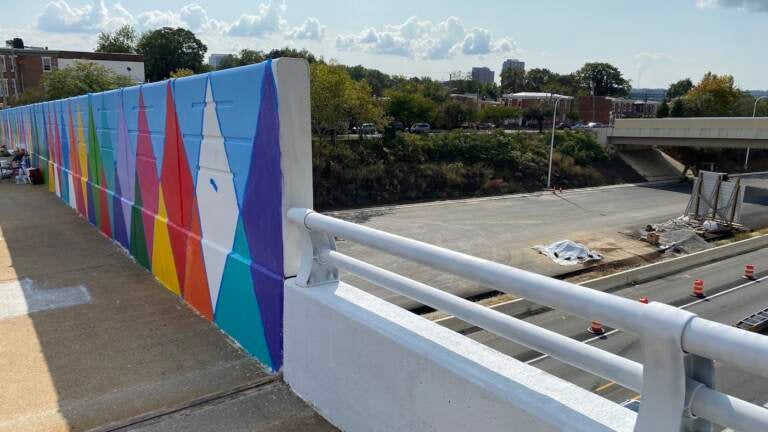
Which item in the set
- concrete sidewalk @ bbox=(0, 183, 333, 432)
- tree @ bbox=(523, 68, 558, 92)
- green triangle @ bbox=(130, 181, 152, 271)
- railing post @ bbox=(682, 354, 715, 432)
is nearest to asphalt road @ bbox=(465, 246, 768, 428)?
green triangle @ bbox=(130, 181, 152, 271)

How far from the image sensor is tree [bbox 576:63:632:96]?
429 feet

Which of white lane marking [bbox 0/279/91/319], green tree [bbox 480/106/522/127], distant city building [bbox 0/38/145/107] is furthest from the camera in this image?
green tree [bbox 480/106/522/127]

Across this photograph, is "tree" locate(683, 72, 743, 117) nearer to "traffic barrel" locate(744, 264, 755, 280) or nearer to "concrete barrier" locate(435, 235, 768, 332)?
"concrete barrier" locate(435, 235, 768, 332)

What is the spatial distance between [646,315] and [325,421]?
2.28 m

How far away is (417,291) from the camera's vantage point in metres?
2.77

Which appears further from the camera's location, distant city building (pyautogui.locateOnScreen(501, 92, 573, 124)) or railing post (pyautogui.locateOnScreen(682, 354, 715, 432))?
distant city building (pyautogui.locateOnScreen(501, 92, 573, 124))

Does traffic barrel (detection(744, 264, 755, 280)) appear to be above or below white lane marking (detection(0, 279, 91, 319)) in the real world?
below

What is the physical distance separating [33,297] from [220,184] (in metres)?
2.96

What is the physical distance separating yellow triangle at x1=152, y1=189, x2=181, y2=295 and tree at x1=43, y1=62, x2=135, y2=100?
4354cm

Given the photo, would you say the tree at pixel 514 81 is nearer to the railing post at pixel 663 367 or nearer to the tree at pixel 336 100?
the tree at pixel 336 100

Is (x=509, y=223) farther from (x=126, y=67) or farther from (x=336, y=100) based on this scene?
(x=126, y=67)

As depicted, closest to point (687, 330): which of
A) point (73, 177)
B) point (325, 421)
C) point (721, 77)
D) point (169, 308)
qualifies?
point (325, 421)

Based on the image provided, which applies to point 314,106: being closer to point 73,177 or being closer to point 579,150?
point 73,177

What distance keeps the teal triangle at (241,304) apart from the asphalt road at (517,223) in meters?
12.0
